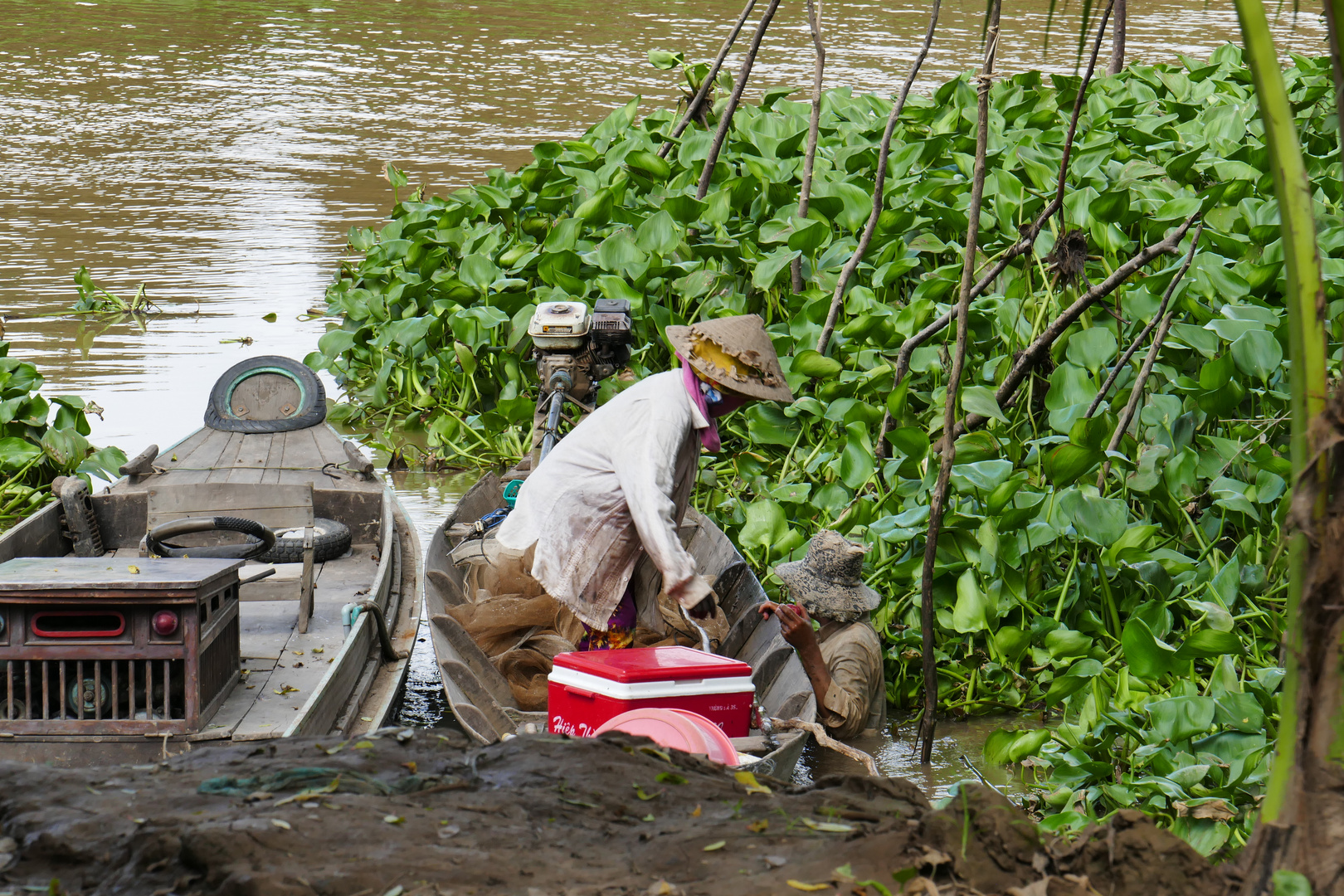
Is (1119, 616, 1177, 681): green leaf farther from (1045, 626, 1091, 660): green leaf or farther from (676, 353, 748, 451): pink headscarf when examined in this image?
(676, 353, 748, 451): pink headscarf

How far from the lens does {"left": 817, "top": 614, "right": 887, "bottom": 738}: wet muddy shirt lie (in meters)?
4.10

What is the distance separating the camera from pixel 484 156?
600 inches

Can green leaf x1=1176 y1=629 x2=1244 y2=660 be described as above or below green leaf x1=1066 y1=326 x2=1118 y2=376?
below

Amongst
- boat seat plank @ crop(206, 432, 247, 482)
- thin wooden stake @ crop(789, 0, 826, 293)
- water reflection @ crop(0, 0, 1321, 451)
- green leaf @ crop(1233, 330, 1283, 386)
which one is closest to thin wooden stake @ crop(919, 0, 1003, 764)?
green leaf @ crop(1233, 330, 1283, 386)

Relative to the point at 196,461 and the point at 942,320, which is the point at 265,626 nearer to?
the point at 196,461

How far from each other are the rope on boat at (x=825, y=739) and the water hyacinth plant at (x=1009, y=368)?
1.61ft

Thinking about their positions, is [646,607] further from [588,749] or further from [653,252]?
[653,252]

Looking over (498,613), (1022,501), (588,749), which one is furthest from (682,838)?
(1022,501)

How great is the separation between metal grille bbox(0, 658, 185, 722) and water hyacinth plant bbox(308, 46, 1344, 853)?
230 cm

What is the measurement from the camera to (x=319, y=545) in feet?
16.8

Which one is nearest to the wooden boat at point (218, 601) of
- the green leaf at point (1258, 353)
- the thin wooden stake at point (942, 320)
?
the thin wooden stake at point (942, 320)

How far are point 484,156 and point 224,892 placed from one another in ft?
47.4

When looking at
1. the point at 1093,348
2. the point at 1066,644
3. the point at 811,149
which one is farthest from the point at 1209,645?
the point at 811,149

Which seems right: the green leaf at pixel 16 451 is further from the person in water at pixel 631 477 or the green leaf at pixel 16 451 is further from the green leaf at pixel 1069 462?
the green leaf at pixel 1069 462
